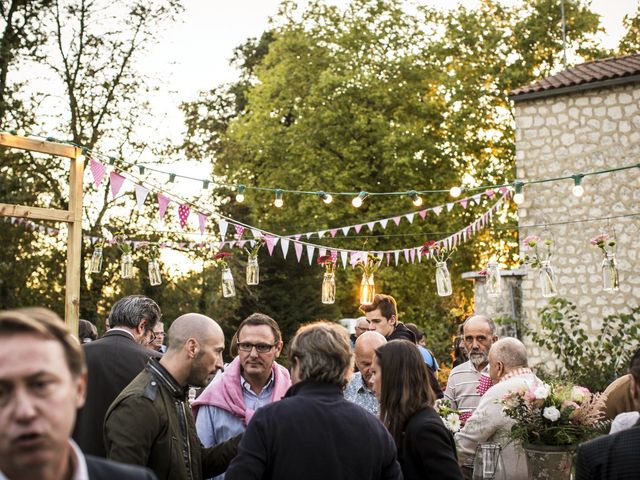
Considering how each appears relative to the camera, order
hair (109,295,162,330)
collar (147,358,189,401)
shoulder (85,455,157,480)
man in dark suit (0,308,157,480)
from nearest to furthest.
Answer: man in dark suit (0,308,157,480), shoulder (85,455,157,480), collar (147,358,189,401), hair (109,295,162,330)

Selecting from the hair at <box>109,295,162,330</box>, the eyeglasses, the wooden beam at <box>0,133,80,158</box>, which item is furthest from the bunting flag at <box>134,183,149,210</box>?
the eyeglasses

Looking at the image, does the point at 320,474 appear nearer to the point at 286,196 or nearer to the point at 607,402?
the point at 607,402

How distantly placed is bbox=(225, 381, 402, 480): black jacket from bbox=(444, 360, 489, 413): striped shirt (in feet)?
9.35

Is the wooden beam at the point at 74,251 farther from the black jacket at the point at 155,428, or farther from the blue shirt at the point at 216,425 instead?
the black jacket at the point at 155,428

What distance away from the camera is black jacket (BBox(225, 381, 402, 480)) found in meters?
2.96

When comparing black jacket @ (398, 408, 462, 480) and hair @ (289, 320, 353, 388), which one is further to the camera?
black jacket @ (398, 408, 462, 480)

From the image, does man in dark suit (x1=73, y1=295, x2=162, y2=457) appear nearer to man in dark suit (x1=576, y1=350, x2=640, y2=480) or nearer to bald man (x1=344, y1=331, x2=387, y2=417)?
bald man (x1=344, y1=331, x2=387, y2=417)

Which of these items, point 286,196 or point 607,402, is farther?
point 286,196

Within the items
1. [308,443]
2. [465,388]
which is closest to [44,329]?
[308,443]

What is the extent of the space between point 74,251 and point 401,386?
12.5ft

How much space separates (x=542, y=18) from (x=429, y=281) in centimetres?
746

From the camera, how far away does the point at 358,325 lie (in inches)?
274

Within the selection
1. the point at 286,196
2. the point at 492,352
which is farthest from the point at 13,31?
the point at 492,352

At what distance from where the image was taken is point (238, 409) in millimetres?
4023
